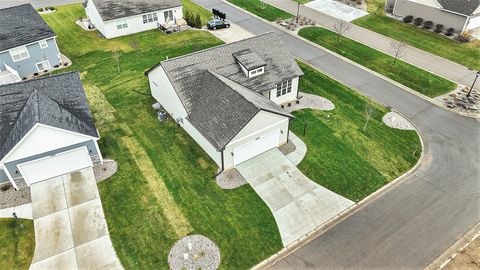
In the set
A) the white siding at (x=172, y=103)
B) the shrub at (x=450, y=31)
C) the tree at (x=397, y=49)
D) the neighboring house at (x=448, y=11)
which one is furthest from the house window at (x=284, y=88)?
the neighboring house at (x=448, y=11)

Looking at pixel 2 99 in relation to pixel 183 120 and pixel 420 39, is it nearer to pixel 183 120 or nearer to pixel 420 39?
pixel 183 120

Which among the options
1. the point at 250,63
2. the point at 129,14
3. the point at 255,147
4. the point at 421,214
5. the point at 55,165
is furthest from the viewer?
the point at 129,14

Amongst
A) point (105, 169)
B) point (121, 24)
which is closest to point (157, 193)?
point (105, 169)

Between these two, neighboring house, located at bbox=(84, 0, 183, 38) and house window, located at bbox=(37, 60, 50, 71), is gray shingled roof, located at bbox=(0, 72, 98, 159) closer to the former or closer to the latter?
house window, located at bbox=(37, 60, 50, 71)

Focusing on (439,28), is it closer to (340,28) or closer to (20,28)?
(340,28)

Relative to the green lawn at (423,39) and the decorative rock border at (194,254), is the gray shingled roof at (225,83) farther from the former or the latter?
the green lawn at (423,39)

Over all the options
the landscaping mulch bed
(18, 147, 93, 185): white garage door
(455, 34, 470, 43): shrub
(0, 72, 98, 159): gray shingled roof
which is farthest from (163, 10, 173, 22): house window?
(455, 34, 470, 43): shrub
